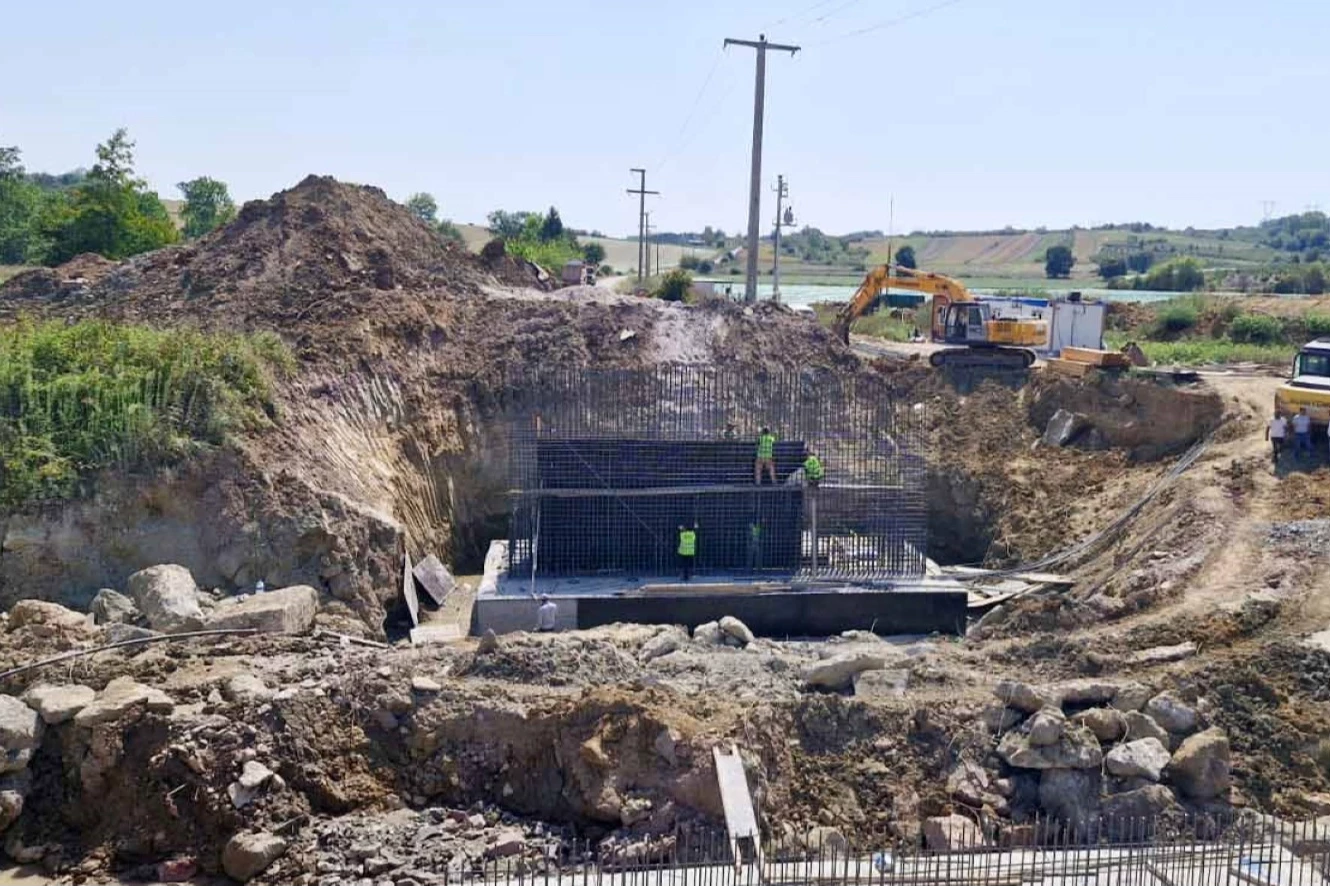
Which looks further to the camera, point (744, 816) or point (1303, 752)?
point (1303, 752)

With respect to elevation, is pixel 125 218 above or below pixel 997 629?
above

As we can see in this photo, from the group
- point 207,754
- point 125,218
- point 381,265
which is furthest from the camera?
Answer: point 125,218

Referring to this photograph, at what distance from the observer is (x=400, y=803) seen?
886 cm

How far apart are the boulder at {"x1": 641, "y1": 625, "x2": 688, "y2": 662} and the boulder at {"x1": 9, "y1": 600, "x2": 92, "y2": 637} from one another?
17.7 ft

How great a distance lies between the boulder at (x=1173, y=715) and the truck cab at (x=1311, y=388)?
782cm

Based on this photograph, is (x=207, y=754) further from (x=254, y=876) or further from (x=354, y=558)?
(x=354, y=558)

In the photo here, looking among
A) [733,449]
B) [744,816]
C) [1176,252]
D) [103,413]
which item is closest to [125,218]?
[103,413]

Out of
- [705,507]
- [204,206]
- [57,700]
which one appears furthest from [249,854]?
[204,206]

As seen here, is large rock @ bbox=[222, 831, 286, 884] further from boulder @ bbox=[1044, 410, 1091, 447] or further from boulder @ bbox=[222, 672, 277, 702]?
boulder @ bbox=[1044, 410, 1091, 447]

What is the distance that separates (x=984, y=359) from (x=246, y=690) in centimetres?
1738

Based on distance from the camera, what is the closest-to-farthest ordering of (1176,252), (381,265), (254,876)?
(254,876) → (381,265) → (1176,252)

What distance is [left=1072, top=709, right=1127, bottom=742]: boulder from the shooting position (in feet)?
30.9

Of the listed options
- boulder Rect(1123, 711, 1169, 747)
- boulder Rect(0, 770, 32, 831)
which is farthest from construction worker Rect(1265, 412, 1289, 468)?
boulder Rect(0, 770, 32, 831)

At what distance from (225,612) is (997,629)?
29.2ft
